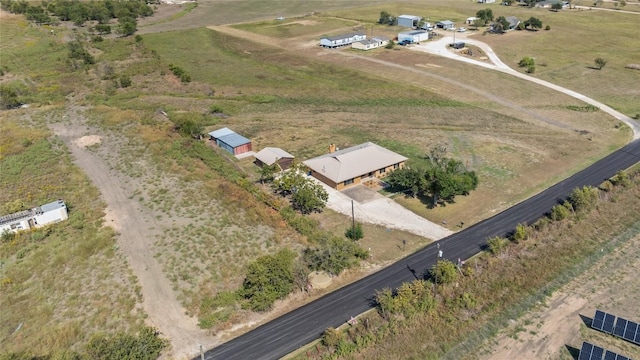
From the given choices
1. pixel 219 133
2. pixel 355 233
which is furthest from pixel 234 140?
pixel 355 233

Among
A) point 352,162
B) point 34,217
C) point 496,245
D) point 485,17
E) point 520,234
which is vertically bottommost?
point 496,245

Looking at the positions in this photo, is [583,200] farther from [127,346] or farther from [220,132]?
[220,132]

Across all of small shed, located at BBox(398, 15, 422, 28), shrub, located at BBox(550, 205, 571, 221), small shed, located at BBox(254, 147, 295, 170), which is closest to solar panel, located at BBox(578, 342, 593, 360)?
shrub, located at BBox(550, 205, 571, 221)

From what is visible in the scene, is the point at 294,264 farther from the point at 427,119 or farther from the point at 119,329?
the point at 427,119

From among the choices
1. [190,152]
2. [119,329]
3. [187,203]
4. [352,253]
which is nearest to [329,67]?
[190,152]

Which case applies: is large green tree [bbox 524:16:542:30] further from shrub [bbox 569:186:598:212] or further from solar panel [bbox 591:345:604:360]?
solar panel [bbox 591:345:604:360]

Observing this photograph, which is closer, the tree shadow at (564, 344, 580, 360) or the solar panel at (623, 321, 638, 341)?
the tree shadow at (564, 344, 580, 360)
